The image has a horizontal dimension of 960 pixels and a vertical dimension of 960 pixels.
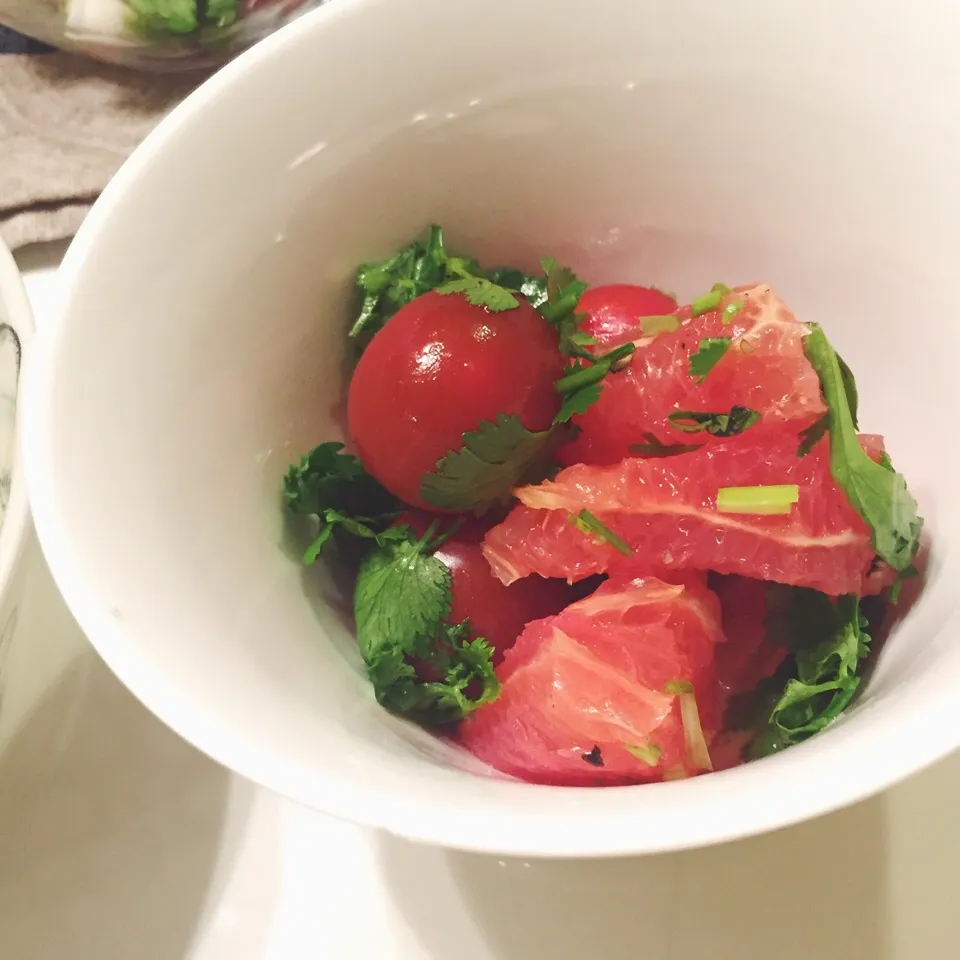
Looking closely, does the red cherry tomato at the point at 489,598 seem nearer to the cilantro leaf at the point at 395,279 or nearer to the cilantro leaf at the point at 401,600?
the cilantro leaf at the point at 401,600

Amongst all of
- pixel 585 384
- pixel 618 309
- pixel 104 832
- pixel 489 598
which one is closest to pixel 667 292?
pixel 618 309

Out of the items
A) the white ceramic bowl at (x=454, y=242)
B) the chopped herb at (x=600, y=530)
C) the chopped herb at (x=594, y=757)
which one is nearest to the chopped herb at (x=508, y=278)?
the white ceramic bowl at (x=454, y=242)

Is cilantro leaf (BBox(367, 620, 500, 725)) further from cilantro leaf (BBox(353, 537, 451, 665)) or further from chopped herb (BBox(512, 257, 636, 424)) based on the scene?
chopped herb (BBox(512, 257, 636, 424))

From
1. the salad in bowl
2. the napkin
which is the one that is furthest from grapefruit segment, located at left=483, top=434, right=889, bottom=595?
the napkin

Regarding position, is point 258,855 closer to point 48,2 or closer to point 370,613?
point 370,613

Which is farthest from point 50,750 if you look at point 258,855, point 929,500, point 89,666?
point 929,500
